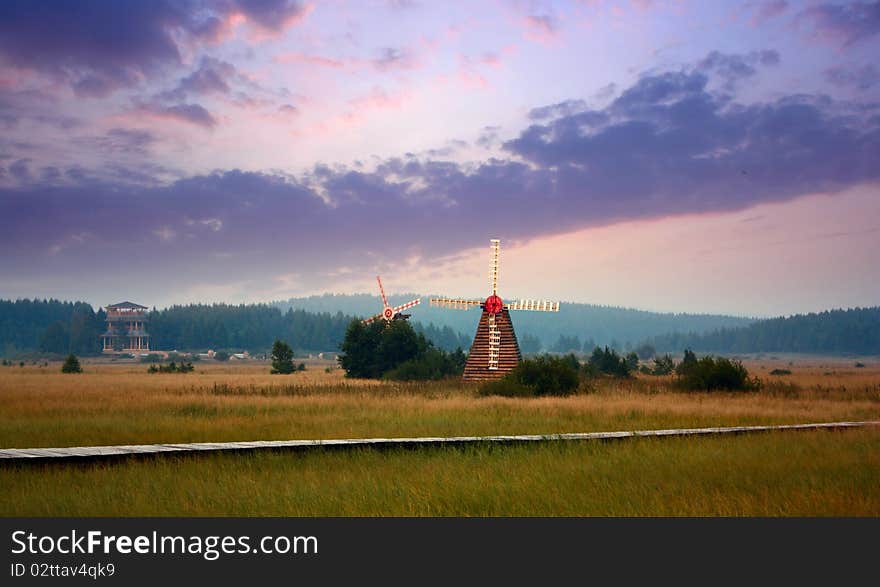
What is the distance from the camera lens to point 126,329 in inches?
6713

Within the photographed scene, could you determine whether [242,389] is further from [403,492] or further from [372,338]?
[403,492]

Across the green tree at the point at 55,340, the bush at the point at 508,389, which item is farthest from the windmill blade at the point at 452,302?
the green tree at the point at 55,340

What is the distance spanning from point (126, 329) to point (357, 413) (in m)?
155

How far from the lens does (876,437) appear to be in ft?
68.4

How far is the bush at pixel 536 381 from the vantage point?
4112 centimetres

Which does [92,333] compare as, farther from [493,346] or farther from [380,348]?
[493,346]

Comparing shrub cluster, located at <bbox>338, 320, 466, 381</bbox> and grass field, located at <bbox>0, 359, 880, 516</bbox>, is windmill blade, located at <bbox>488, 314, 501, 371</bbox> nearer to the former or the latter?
shrub cluster, located at <bbox>338, 320, 466, 381</bbox>

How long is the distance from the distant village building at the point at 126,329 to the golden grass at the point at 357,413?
135 metres

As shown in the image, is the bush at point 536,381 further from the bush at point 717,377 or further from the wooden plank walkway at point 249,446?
the wooden plank walkway at point 249,446

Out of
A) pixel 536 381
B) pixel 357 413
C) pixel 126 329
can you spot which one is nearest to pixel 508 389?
pixel 536 381

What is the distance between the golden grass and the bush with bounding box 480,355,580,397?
63.0 inches

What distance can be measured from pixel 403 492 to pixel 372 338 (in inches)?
2131

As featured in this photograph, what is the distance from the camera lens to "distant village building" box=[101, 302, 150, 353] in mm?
168125

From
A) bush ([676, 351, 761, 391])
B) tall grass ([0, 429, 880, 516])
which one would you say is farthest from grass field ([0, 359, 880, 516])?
bush ([676, 351, 761, 391])
